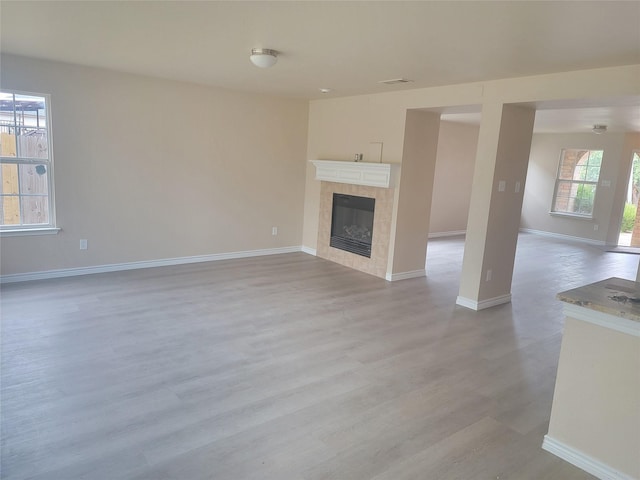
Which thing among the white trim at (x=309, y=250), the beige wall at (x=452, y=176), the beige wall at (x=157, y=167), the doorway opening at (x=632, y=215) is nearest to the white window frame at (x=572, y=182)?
the doorway opening at (x=632, y=215)

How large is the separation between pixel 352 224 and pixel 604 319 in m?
4.23

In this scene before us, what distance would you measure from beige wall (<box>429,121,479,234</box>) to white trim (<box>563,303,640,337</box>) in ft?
22.1

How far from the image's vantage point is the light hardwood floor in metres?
2.10

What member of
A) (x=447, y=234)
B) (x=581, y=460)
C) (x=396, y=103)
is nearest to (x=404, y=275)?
(x=396, y=103)

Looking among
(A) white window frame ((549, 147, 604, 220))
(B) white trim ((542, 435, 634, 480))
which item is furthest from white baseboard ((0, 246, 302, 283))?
(A) white window frame ((549, 147, 604, 220))

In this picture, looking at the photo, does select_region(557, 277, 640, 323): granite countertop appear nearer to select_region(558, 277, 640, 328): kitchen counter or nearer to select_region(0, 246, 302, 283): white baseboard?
select_region(558, 277, 640, 328): kitchen counter

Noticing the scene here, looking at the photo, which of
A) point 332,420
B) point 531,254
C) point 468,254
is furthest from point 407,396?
point 531,254

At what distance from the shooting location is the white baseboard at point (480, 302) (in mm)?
4541

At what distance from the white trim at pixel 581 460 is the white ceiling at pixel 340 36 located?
7.68 ft

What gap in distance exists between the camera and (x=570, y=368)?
2209 mm

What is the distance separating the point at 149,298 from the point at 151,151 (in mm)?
1988

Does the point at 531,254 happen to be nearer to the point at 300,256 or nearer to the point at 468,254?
the point at 468,254

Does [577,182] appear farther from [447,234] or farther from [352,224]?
[352,224]

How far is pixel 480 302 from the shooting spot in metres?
4.56
